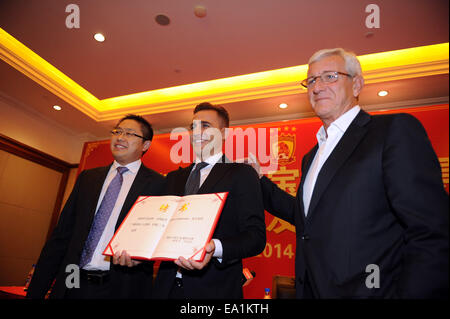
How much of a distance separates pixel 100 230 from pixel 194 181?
0.65m

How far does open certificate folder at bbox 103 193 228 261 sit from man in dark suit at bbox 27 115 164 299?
424 millimetres

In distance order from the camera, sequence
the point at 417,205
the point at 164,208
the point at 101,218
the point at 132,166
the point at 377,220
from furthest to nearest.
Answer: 1. the point at 132,166
2. the point at 101,218
3. the point at 164,208
4. the point at 377,220
5. the point at 417,205

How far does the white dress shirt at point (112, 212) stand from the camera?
167cm

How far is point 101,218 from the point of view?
1810mm

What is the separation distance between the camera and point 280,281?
2.03 metres

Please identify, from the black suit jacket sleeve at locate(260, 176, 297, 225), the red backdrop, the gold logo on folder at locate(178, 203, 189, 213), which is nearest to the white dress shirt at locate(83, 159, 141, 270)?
the gold logo on folder at locate(178, 203, 189, 213)

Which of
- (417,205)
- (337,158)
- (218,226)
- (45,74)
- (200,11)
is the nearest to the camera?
(417,205)

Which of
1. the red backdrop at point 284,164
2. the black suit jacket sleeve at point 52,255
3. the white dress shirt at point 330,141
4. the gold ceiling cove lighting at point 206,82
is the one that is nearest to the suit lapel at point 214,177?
the white dress shirt at point 330,141

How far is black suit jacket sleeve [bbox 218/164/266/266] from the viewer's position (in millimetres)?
1267

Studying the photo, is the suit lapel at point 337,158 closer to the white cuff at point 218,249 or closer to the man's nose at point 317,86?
the man's nose at point 317,86

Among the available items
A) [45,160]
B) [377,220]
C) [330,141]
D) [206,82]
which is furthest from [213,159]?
[45,160]

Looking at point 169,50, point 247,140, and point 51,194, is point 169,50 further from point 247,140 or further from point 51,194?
point 51,194

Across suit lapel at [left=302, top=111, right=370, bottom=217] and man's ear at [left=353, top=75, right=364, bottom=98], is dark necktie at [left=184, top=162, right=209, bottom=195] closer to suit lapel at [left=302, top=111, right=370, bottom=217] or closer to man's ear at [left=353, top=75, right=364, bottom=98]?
suit lapel at [left=302, top=111, right=370, bottom=217]

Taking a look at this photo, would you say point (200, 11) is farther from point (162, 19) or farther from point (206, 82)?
point (206, 82)
